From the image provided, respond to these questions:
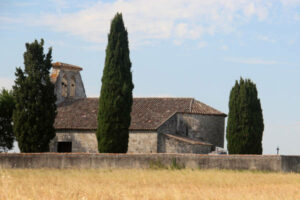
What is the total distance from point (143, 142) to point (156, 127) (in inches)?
66.6

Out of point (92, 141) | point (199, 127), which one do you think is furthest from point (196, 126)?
point (92, 141)

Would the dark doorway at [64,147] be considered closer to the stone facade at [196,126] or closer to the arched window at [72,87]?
the arched window at [72,87]

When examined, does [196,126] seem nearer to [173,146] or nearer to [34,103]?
[173,146]

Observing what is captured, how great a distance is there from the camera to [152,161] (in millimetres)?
29078

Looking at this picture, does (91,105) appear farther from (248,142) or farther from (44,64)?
(248,142)

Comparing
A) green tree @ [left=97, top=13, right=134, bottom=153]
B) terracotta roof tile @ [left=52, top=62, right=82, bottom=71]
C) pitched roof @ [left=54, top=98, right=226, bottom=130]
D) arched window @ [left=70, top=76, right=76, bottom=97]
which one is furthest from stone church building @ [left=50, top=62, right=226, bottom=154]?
green tree @ [left=97, top=13, right=134, bottom=153]

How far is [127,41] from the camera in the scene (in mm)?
34906

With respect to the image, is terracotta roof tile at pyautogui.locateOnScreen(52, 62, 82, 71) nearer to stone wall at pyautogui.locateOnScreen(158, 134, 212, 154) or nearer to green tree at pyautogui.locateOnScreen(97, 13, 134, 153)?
stone wall at pyautogui.locateOnScreen(158, 134, 212, 154)

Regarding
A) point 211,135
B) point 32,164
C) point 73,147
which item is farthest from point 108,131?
point 211,135

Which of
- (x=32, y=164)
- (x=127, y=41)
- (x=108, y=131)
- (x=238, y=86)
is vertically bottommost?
(x=32, y=164)

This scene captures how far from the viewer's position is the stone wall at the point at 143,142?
3994cm

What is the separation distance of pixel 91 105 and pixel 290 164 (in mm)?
21286

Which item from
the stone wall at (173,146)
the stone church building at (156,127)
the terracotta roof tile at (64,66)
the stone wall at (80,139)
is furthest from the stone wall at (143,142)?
the terracotta roof tile at (64,66)

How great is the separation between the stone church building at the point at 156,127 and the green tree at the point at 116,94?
242 inches
